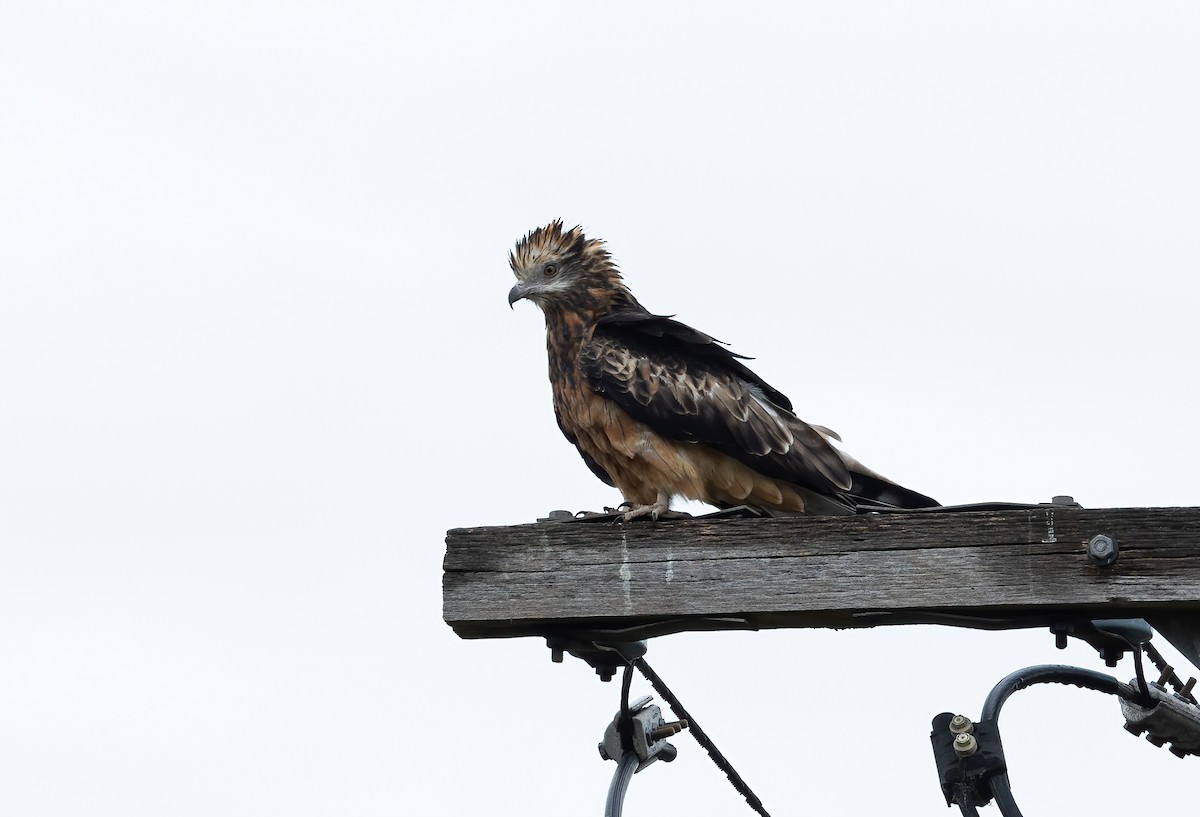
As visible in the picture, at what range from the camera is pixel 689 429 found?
5441 millimetres

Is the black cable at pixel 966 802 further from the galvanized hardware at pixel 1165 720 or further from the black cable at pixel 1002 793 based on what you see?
the galvanized hardware at pixel 1165 720

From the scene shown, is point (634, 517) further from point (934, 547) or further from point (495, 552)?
point (934, 547)

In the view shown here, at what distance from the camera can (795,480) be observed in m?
5.25

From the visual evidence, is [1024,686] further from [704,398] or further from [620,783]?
[704,398]

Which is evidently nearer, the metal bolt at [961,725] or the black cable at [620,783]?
the metal bolt at [961,725]

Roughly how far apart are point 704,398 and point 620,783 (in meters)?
1.86

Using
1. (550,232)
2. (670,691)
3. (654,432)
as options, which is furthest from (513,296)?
(670,691)

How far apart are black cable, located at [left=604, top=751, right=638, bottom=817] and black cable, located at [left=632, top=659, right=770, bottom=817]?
0.58ft

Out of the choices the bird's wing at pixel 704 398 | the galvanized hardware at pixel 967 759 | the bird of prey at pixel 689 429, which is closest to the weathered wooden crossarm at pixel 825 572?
the galvanized hardware at pixel 967 759

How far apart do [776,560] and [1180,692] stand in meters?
1.16

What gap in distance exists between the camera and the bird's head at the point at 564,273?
653 cm

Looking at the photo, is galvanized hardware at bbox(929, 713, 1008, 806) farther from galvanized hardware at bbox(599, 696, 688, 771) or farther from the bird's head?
the bird's head

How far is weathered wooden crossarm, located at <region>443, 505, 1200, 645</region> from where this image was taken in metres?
3.49

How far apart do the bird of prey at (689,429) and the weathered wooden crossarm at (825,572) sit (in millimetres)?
1229
